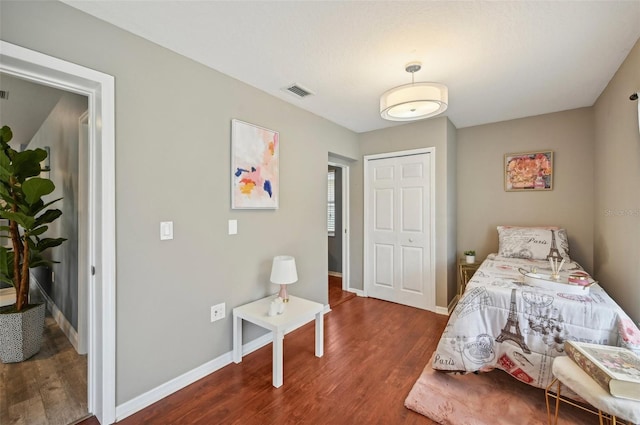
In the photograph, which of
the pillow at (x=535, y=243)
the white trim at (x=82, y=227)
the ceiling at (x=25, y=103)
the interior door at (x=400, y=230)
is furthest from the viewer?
the interior door at (x=400, y=230)

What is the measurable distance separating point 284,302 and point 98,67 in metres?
2.10

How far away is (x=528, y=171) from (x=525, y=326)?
7.66 ft

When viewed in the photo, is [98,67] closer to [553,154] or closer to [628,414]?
[628,414]

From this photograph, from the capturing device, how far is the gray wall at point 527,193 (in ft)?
10.3

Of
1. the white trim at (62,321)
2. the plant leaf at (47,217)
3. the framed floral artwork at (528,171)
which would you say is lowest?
the white trim at (62,321)

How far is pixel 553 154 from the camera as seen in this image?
3.30m

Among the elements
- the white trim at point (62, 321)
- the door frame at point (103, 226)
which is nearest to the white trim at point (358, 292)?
the door frame at point (103, 226)

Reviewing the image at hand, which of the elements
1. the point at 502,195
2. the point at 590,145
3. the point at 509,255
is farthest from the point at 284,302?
the point at 590,145

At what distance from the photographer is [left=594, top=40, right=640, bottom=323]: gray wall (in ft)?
6.41

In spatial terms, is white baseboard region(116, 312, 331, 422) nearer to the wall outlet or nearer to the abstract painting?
the wall outlet

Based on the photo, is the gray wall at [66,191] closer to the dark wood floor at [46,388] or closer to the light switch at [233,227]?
the dark wood floor at [46,388]

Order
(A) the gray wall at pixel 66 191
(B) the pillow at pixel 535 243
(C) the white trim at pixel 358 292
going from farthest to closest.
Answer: (C) the white trim at pixel 358 292 < (B) the pillow at pixel 535 243 < (A) the gray wall at pixel 66 191

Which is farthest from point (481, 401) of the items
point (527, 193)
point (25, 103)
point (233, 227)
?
point (25, 103)

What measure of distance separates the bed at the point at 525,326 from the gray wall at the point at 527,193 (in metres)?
1.26
